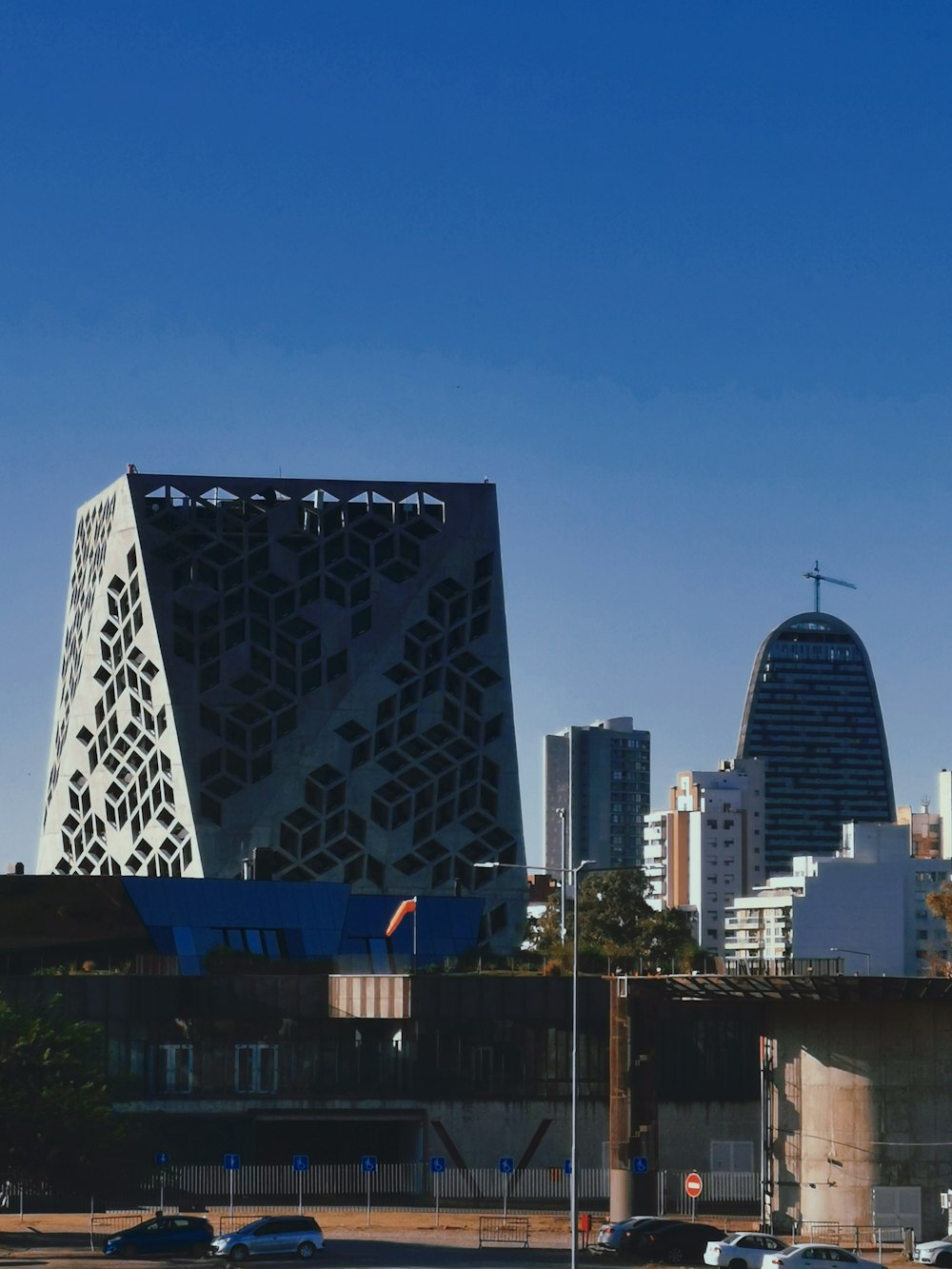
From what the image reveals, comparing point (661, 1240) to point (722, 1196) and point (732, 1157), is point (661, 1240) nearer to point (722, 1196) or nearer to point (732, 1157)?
point (722, 1196)

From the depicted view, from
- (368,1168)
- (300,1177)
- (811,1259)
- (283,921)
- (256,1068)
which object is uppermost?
(283,921)

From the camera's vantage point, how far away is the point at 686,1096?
97875 millimetres

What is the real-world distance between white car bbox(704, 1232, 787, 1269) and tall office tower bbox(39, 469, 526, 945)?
76875mm

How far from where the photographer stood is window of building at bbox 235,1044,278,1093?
319 ft

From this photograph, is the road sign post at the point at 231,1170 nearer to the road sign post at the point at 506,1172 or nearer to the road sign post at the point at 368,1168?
the road sign post at the point at 368,1168

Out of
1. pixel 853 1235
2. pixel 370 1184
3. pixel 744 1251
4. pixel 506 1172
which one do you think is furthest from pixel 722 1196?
pixel 744 1251

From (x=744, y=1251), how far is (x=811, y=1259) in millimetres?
2698

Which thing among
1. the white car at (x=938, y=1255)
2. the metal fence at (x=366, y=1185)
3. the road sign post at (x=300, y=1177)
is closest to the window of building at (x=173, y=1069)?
the metal fence at (x=366, y=1185)

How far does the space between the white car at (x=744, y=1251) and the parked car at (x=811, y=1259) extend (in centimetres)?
127

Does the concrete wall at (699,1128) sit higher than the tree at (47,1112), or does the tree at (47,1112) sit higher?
the tree at (47,1112)

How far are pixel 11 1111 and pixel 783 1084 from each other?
2742 cm

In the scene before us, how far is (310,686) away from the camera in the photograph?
477ft

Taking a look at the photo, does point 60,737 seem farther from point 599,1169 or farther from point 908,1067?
point 908,1067

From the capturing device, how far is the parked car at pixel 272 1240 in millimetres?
67750
